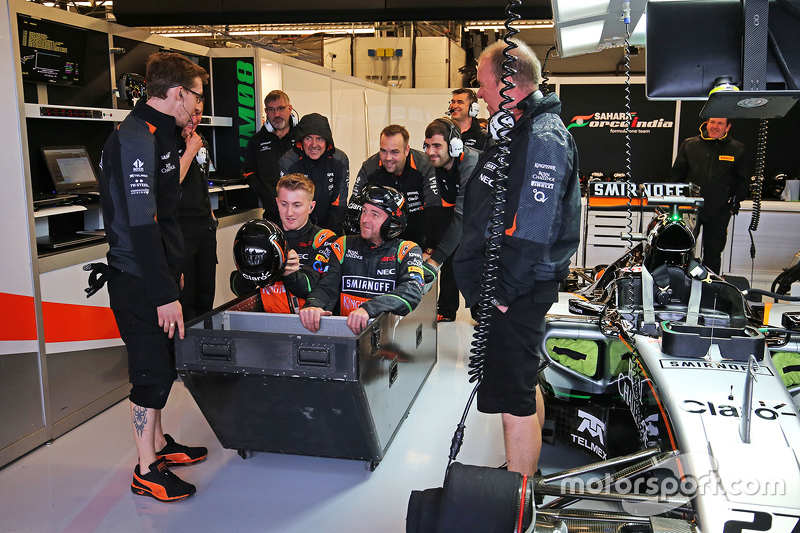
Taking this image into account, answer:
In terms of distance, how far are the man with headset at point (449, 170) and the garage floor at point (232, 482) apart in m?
1.31

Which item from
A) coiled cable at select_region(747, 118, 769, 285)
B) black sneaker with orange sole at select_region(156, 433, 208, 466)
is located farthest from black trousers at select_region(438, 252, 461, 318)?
black sneaker with orange sole at select_region(156, 433, 208, 466)

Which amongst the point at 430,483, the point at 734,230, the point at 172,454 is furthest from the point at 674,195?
the point at 734,230

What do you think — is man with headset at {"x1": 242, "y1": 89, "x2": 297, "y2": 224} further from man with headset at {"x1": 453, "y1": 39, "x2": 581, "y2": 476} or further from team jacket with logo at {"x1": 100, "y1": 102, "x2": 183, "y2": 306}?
man with headset at {"x1": 453, "y1": 39, "x2": 581, "y2": 476}

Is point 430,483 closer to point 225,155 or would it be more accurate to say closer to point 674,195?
point 674,195

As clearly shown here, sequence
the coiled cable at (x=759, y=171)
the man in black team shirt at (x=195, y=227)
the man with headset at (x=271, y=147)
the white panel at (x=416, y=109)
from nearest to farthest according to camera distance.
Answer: the coiled cable at (x=759, y=171) → the man in black team shirt at (x=195, y=227) → the man with headset at (x=271, y=147) → the white panel at (x=416, y=109)

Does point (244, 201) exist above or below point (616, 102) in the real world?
below

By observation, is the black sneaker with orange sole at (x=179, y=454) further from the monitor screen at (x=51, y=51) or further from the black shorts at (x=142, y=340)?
the monitor screen at (x=51, y=51)

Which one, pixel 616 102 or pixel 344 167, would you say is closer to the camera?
pixel 344 167

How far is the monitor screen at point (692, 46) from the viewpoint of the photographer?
1.88 m

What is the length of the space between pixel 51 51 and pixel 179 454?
7.65 feet

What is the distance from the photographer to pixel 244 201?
5496mm

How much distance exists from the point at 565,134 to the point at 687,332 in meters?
0.85

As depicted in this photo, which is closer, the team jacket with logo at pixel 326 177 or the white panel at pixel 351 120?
the team jacket with logo at pixel 326 177

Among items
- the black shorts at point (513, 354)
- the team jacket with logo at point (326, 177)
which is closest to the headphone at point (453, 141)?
the team jacket with logo at point (326, 177)
